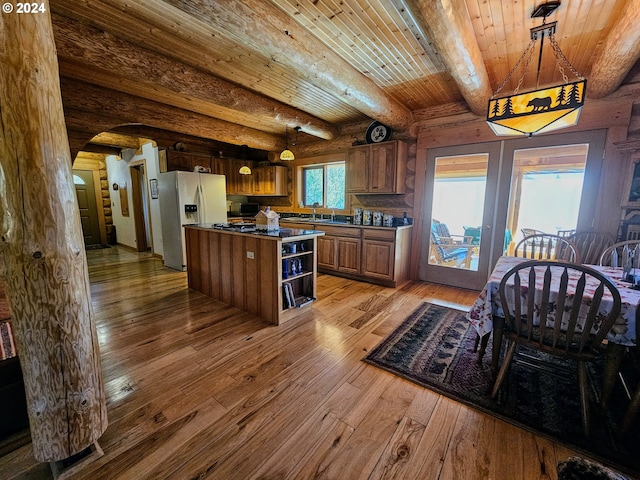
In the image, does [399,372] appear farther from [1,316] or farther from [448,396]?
[1,316]

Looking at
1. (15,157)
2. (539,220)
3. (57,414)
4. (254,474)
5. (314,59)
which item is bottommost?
(254,474)

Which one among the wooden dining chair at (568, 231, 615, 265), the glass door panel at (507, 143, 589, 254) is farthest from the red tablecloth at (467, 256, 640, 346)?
the glass door panel at (507, 143, 589, 254)

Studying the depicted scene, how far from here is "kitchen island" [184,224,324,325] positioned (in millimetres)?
2709

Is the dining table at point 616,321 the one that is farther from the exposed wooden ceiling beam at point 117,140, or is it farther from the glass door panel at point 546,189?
the exposed wooden ceiling beam at point 117,140

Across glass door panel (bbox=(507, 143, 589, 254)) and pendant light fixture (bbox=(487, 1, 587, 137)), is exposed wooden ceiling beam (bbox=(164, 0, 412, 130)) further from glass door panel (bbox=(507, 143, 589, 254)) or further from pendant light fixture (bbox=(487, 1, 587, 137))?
glass door panel (bbox=(507, 143, 589, 254))

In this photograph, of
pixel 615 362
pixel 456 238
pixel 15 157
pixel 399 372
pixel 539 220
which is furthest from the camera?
pixel 456 238

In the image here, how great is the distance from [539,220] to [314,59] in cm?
335

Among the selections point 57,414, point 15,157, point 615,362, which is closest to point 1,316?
point 57,414

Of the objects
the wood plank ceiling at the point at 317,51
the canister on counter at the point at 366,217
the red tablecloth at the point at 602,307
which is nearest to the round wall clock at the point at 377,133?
the wood plank ceiling at the point at 317,51

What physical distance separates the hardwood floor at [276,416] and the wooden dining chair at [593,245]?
7.29 feet

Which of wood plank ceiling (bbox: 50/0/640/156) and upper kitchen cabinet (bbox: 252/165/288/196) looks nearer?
wood plank ceiling (bbox: 50/0/640/156)

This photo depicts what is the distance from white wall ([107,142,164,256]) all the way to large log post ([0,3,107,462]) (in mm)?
4681

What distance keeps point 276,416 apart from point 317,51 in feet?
9.29

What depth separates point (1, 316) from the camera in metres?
1.51
